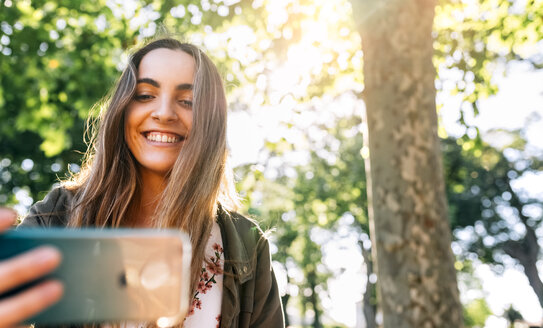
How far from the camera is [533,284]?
23500 mm

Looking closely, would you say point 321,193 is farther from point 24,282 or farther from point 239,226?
point 24,282

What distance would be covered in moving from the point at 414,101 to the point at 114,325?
2252 millimetres

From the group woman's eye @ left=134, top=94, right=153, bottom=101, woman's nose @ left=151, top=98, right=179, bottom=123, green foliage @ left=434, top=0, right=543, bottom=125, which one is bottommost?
woman's nose @ left=151, top=98, right=179, bottom=123

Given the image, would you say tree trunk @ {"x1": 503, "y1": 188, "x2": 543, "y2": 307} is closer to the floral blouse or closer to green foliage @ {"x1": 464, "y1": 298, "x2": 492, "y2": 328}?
the floral blouse

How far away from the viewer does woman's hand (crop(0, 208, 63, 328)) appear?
28.0 inches

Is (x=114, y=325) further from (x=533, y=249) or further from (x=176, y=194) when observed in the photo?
(x=533, y=249)

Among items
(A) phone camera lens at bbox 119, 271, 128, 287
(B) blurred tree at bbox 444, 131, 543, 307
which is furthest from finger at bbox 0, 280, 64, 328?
(B) blurred tree at bbox 444, 131, 543, 307

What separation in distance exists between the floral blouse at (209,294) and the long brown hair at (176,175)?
10 cm

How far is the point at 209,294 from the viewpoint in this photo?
7.40 feet

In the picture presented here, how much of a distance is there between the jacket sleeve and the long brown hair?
0.34 meters

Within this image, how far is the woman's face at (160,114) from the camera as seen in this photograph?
7.39ft

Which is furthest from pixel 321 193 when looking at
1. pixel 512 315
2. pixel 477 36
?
pixel 512 315

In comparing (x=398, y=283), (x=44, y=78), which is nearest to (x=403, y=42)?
(x=398, y=283)

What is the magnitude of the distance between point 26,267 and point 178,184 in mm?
1478
